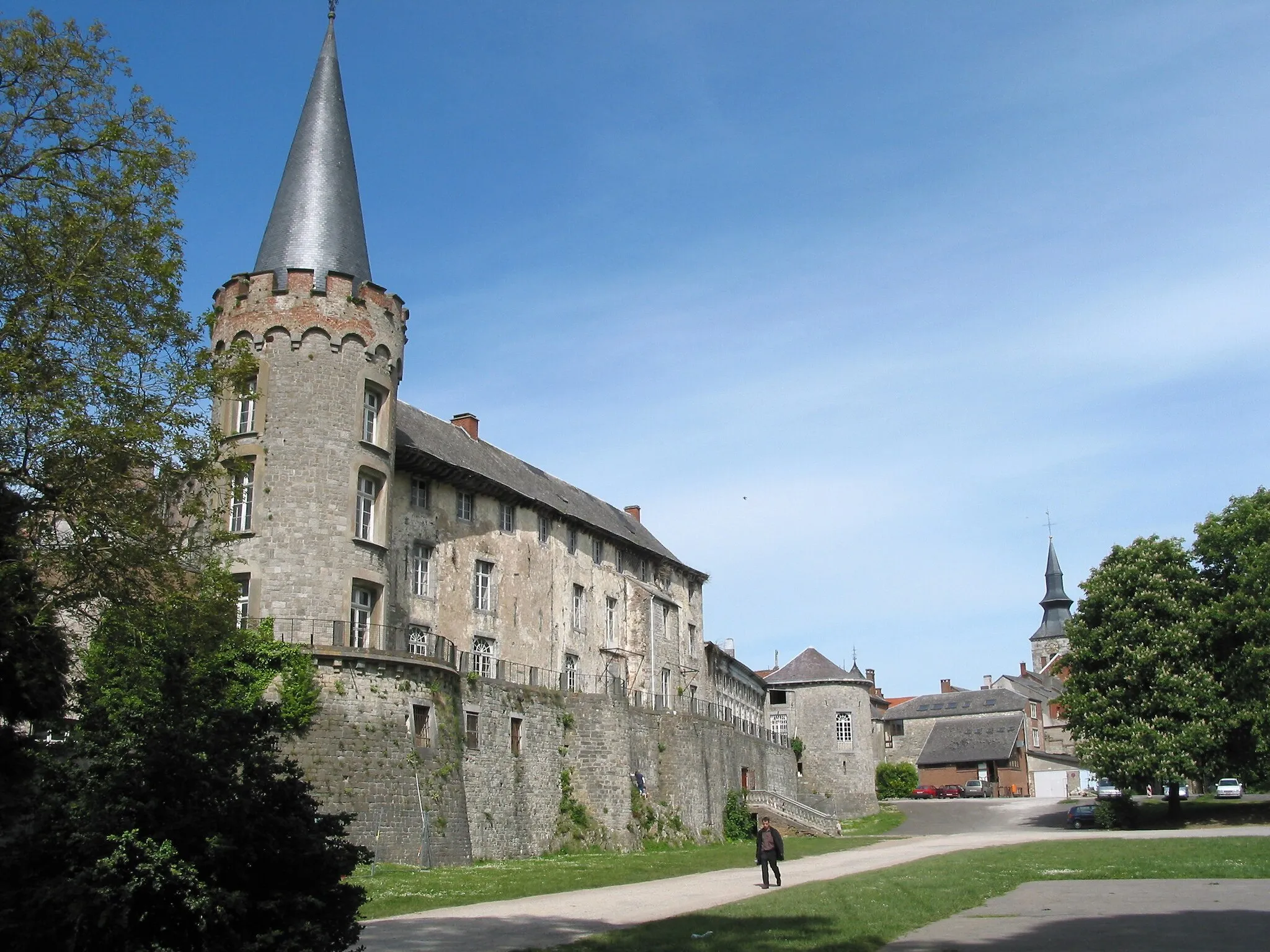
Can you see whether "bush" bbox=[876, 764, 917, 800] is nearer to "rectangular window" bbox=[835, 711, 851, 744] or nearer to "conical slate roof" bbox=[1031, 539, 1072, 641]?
"rectangular window" bbox=[835, 711, 851, 744]

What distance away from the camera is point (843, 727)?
2579 inches

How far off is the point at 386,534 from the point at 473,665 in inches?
316

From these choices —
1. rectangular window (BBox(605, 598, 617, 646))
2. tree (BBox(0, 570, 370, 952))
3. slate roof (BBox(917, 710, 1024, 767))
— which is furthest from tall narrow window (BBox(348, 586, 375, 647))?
slate roof (BBox(917, 710, 1024, 767))

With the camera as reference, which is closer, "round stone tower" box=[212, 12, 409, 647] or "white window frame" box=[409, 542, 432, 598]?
"round stone tower" box=[212, 12, 409, 647]

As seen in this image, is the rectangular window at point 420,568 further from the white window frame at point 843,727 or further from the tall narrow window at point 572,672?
the white window frame at point 843,727

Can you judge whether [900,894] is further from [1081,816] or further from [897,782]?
[897,782]

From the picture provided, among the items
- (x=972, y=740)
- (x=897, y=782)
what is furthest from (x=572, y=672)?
(x=972, y=740)

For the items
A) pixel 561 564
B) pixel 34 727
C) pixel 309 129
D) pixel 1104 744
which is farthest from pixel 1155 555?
pixel 34 727

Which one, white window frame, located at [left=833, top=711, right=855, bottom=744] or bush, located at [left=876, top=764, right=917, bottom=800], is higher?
white window frame, located at [left=833, top=711, right=855, bottom=744]

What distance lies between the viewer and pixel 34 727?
48.7 ft

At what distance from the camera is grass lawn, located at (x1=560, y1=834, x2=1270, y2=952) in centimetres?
1312

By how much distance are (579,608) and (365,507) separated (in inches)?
609

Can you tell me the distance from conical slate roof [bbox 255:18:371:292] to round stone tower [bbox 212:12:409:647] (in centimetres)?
4

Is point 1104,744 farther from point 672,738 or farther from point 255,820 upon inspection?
point 255,820
